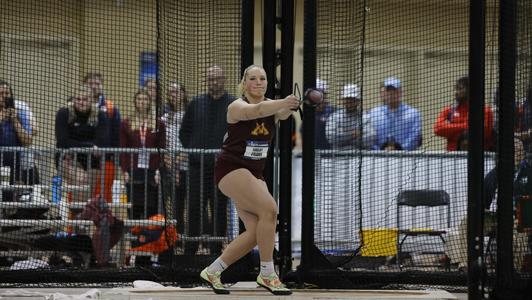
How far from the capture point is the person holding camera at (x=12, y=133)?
10.8 metres

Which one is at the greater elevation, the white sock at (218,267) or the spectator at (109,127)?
the spectator at (109,127)

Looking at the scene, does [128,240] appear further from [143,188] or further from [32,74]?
[32,74]

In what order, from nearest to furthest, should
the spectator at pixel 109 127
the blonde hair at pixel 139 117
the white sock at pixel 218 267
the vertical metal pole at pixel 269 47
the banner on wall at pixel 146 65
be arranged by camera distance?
the white sock at pixel 218 267
the vertical metal pole at pixel 269 47
the spectator at pixel 109 127
the blonde hair at pixel 139 117
the banner on wall at pixel 146 65

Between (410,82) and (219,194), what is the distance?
9.35 ft

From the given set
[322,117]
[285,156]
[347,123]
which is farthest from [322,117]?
[285,156]

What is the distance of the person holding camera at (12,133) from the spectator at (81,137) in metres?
0.37

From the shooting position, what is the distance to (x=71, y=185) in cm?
1126

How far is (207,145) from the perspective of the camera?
10422 mm

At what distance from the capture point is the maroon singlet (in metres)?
8.73

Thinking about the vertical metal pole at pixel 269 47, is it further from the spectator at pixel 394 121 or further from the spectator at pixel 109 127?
the spectator at pixel 109 127

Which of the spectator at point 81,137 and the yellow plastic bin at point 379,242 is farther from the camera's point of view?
the spectator at point 81,137

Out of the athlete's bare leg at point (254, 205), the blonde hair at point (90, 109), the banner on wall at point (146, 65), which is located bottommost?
the athlete's bare leg at point (254, 205)

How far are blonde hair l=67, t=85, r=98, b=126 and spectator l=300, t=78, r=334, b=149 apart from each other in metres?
2.57

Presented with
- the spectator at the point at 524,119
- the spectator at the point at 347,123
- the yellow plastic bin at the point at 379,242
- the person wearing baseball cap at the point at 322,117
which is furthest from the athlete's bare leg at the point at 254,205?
the spectator at the point at 524,119
